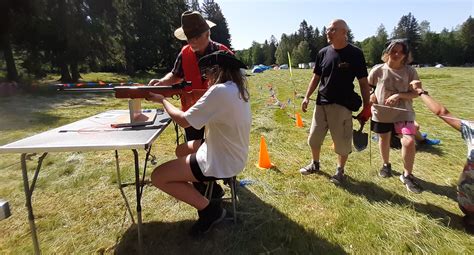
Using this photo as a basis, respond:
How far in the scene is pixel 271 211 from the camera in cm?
346

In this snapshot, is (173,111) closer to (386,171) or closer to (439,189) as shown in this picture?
(386,171)

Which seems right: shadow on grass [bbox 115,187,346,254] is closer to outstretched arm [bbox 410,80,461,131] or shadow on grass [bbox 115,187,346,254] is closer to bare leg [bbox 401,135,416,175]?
outstretched arm [bbox 410,80,461,131]

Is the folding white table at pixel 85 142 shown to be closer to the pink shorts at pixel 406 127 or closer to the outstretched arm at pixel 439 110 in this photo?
the outstretched arm at pixel 439 110

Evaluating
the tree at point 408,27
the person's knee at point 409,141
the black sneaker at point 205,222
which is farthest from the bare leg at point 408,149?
the tree at point 408,27

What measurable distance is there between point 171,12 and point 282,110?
3450cm

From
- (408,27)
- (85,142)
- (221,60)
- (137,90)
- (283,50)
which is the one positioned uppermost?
(408,27)

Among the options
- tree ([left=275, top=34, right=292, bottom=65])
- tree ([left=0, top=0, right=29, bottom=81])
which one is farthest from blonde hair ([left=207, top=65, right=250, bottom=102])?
tree ([left=275, top=34, right=292, bottom=65])

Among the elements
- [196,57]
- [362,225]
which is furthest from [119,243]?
[362,225]

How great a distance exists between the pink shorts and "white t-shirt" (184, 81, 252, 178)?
2296 millimetres

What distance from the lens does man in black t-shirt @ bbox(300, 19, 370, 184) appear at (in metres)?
3.69

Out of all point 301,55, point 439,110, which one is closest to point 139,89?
point 439,110

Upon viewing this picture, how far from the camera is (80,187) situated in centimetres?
422

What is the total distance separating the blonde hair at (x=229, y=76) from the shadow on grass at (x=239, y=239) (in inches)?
54.1

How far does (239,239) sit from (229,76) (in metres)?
1.56
